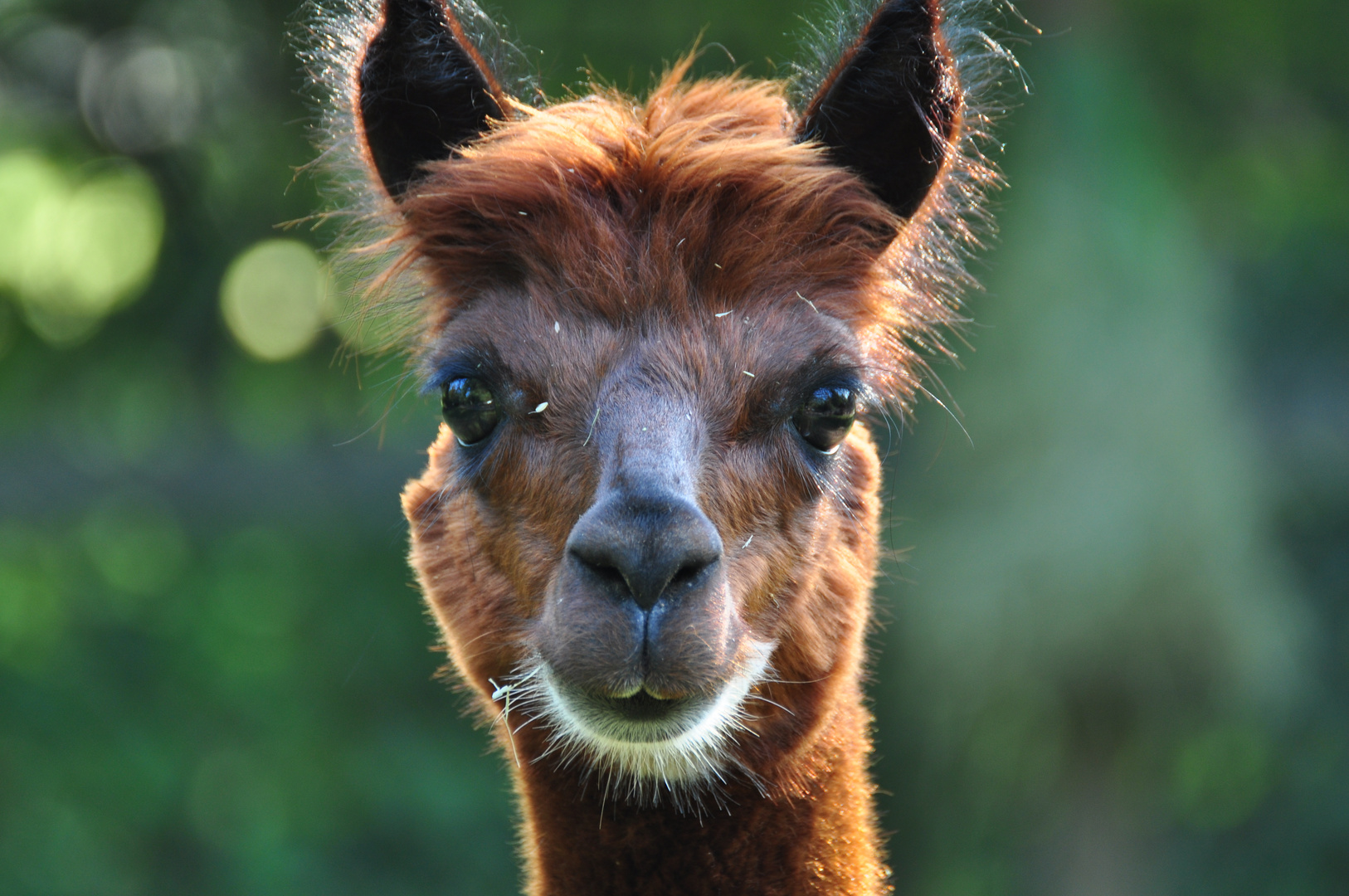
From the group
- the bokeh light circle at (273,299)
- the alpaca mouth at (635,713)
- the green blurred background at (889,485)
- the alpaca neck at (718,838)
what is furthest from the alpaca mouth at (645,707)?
the bokeh light circle at (273,299)

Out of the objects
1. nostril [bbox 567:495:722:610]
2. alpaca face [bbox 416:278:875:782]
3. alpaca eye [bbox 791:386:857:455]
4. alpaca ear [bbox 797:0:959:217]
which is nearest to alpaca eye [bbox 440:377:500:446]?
alpaca face [bbox 416:278:875:782]

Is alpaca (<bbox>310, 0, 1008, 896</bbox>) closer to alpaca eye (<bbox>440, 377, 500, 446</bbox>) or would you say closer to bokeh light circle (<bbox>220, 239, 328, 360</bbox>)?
alpaca eye (<bbox>440, 377, 500, 446</bbox>)

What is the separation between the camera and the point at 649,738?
296 cm

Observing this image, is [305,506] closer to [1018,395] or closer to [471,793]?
[471,793]

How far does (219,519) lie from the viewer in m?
11.9

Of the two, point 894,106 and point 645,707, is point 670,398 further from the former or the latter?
point 894,106

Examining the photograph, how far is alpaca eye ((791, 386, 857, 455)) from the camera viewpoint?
3.32m

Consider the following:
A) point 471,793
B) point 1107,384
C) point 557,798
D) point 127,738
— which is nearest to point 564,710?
point 557,798

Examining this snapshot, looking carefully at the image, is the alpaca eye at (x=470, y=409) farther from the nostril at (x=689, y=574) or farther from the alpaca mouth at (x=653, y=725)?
the nostril at (x=689, y=574)

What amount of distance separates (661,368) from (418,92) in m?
1.24

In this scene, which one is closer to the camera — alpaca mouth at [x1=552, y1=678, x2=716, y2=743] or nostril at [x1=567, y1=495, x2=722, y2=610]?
nostril at [x1=567, y1=495, x2=722, y2=610]

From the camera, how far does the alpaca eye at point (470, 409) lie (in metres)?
3.33

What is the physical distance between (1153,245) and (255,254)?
7.74m

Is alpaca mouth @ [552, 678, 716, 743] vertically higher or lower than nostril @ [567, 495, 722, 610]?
lower
